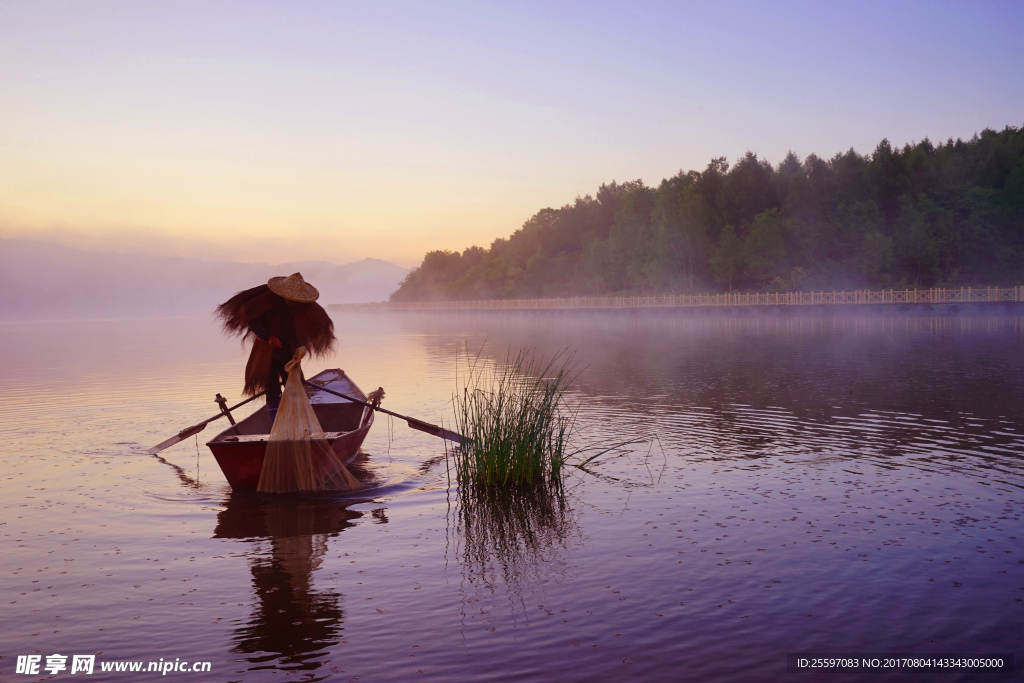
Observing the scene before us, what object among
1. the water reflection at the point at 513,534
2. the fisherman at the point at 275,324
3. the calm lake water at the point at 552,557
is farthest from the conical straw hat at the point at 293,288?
the water reflection at the point at 513,534

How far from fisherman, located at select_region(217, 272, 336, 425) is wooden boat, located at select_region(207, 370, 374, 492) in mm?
579

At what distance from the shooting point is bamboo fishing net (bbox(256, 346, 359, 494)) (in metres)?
9.41

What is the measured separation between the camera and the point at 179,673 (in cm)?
508

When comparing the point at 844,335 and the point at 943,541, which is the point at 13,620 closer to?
the point at 943,541

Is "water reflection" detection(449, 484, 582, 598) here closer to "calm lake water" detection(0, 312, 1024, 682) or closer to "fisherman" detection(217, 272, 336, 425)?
"calm lake water" detection(0, 312, 1024, 682)

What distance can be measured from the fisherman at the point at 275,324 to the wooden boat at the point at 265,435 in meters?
0.58

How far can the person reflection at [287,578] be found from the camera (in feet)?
17.7

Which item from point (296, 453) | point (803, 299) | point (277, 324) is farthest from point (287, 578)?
point (803, 299)

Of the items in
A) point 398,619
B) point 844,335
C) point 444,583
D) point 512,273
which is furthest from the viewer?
point 512,273

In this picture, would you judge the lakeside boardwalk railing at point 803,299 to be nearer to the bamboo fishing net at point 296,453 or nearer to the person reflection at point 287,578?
the bamboo fishing net at point 296,453

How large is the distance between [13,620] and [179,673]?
1679mm

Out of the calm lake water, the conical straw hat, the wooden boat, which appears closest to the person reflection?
the calm lake water

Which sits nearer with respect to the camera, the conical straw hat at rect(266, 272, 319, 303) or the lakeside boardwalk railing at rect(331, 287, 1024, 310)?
the conical straw hat at rect(266, 272, 319, 303)

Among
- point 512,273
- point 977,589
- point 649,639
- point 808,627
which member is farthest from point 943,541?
point 512,273
